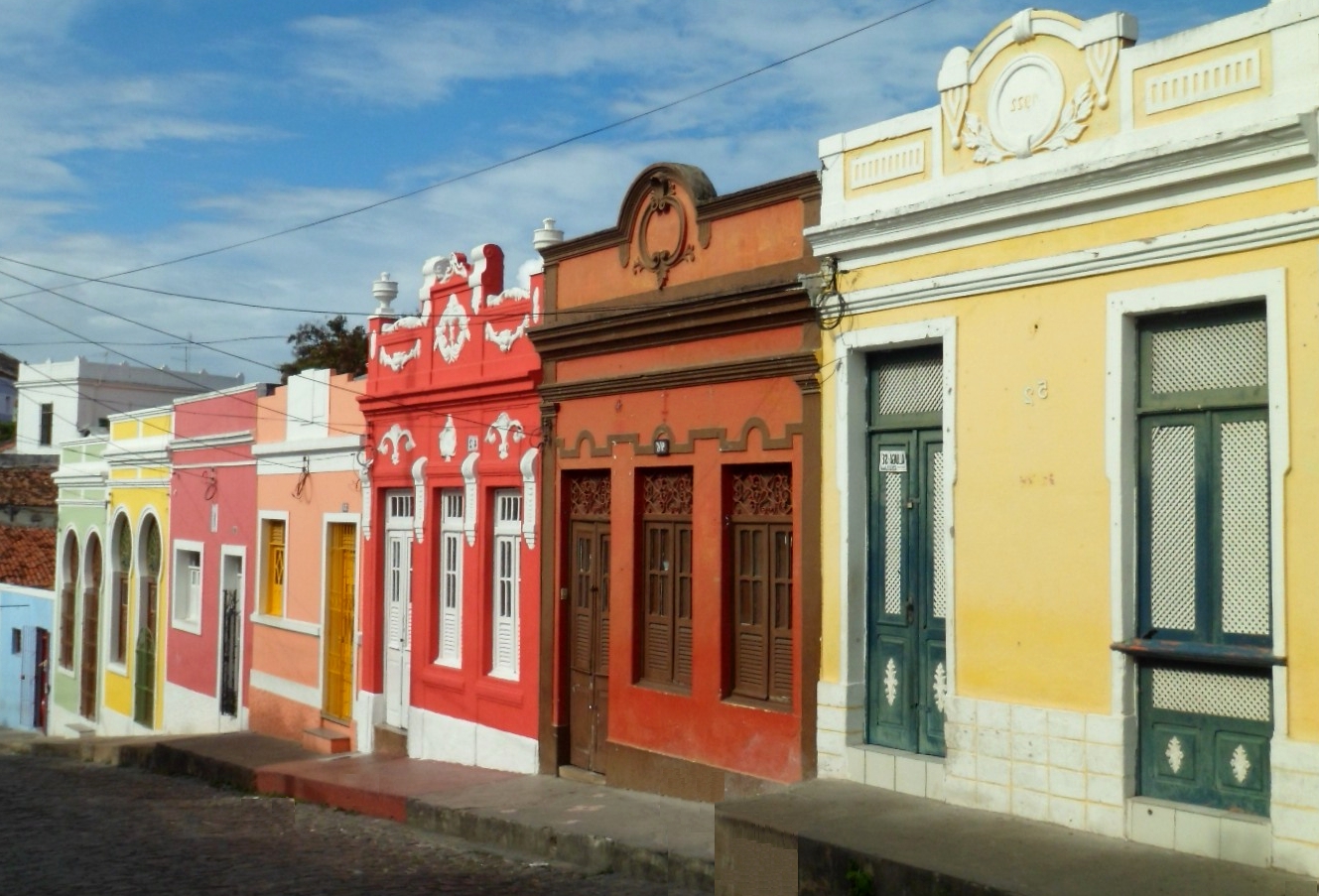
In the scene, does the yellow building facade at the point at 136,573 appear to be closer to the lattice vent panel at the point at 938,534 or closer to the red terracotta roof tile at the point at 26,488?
the red terracotta roof tile at the point at 26,488

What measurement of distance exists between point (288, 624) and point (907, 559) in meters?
11.1

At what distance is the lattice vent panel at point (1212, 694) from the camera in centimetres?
695

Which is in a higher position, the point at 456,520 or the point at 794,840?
the point at 456,520

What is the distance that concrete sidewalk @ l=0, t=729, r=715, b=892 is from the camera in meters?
9.54

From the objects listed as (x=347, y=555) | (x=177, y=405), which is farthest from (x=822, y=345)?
(x=177, y=405)

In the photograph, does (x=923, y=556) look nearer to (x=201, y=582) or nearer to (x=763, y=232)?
(x=763, y=232)

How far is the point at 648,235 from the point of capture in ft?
38.3

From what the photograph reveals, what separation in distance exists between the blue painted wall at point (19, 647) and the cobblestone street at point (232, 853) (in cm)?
1371

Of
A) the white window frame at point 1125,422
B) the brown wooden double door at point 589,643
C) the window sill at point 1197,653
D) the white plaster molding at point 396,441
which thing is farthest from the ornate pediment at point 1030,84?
the white plaster molding at point 396,441

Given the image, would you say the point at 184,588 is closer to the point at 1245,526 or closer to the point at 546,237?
the point at 546,237

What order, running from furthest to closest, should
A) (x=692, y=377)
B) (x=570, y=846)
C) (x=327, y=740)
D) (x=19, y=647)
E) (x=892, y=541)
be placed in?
(x=19, y=647) → (x=327, y=740) → (x=692, y=377) → (x=570, y=846) → (x=892, y=541)

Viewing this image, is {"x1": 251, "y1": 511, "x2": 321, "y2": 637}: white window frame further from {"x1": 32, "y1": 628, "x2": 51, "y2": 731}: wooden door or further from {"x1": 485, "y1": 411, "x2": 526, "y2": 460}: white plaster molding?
Result: {"x1": 32, "y1": 628, "x2": 51, "y2": 731}: wooden door

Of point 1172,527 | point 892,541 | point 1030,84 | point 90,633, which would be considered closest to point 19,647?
point 90,633

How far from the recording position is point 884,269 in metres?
9.02
